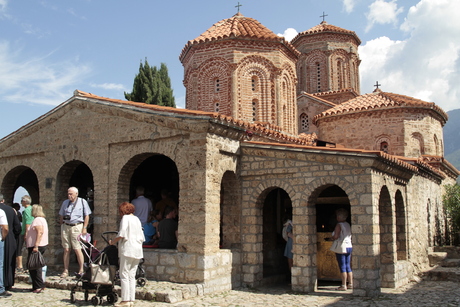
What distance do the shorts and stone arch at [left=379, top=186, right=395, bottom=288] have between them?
6381 millimetres

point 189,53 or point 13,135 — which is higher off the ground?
point 189,53

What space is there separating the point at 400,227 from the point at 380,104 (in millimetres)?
6827

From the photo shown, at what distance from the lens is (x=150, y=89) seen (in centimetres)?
2627

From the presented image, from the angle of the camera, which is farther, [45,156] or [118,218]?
[45,156]

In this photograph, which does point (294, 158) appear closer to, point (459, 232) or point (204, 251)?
point (204, 251)

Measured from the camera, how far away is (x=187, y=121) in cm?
874

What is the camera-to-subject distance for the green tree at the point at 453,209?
614 inches

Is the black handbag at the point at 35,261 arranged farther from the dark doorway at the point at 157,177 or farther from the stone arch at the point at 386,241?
the stone arch at the point at 386,241

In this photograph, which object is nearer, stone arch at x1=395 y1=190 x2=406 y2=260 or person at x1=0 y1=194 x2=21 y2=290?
person at x1=0 y1=194 x2=21 y2=290

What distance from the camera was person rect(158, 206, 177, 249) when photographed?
9266 millimetres

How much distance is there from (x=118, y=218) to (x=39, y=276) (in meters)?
2.08

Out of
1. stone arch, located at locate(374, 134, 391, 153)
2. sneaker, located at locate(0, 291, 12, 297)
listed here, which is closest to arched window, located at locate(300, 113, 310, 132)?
stone arch, located at locate(374, 134, 391, 153)

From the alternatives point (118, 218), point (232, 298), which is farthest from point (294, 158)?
point (118, 218)

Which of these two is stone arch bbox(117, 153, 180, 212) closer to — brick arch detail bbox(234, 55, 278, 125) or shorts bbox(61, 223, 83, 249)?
shorts bbox(61, 223, 83, 249)
